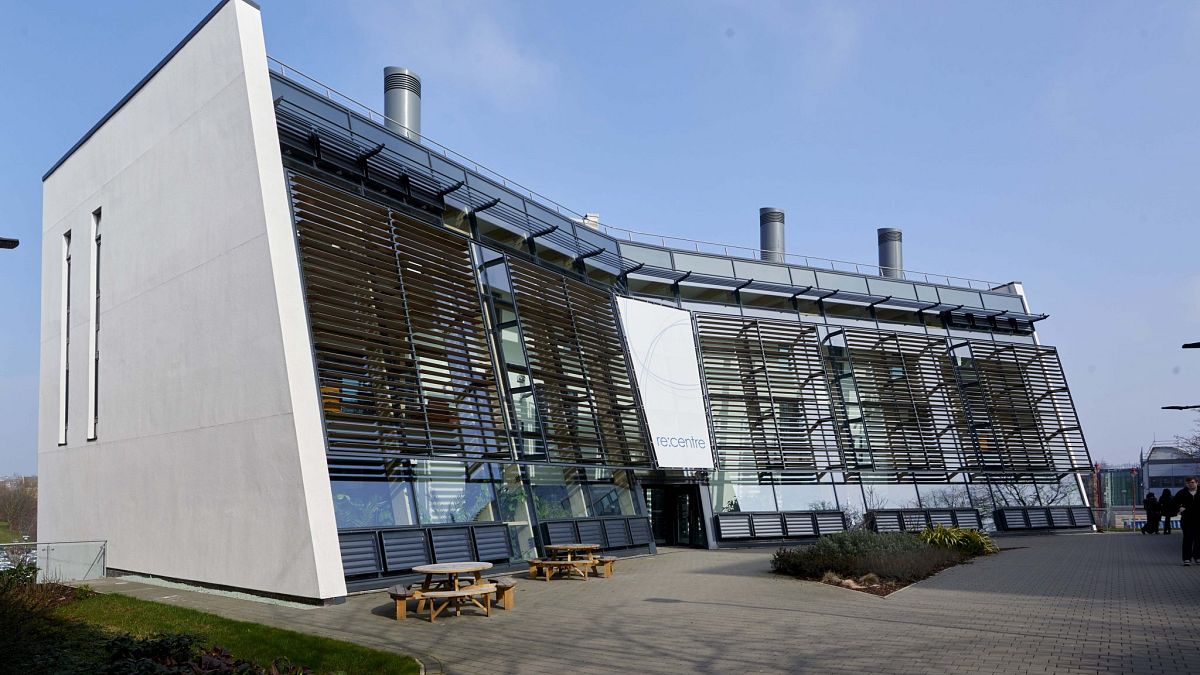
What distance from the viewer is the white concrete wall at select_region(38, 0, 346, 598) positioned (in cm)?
1235

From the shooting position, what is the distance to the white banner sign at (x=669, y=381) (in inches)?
847

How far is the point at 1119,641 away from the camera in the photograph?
8461mm

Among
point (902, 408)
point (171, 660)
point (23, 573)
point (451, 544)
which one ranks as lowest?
point (171, 660)

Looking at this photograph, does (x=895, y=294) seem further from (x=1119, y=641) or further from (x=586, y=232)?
(x=1119, y=641)

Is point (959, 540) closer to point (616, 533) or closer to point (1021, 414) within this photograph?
point (616, 533)

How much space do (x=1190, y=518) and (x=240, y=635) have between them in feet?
49.5

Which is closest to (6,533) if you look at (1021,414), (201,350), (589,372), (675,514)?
(675,514)

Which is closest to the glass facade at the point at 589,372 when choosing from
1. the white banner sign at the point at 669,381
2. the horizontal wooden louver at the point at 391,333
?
the horizontal wooden louver at the point at 391,333

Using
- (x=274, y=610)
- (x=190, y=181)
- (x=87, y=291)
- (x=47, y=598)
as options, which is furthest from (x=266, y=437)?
(x=87, y=291)

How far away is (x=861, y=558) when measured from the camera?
14.5m

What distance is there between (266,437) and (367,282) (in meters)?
3.02

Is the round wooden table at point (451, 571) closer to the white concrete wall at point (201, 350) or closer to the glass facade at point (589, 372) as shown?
the white concrete wall at point (201, 350)

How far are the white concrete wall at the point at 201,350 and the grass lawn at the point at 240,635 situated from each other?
5.41ft

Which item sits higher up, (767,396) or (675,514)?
(767,396)
